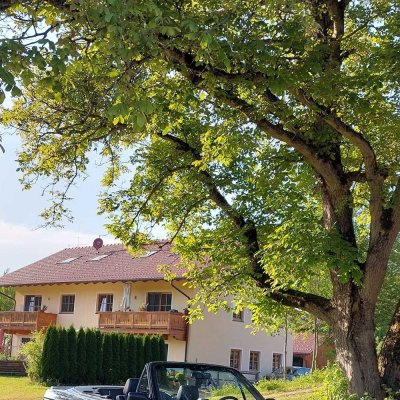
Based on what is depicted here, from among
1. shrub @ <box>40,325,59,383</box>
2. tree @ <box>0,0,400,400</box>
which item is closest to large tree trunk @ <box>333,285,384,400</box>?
tree @ <box>0,0,400,400</box>

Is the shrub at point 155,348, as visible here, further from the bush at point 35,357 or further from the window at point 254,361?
the window at point 254,361

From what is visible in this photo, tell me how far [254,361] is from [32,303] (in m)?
15.6

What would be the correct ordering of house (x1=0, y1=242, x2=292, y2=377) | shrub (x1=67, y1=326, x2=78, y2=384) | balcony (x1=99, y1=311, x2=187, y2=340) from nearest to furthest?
shrub (x1=67, y1=326, x2=78, y2=384)
balcony (x1=99, y1=311, x2=187, y2=340)
house (x1=0, y1=242, x2=292, y2=377)

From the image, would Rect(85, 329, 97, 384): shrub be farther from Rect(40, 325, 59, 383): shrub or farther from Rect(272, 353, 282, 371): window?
Rect(272, 353, 282, 371): window

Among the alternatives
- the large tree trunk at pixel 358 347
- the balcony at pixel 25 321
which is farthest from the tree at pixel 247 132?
the balcony at pixel 25 321

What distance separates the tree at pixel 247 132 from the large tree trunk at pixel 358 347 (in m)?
0.03

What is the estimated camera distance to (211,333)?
3666 cm

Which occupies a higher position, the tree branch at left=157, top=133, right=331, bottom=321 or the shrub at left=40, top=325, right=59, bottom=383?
the tree branch at left=157, top=133, right=331, bottom=321

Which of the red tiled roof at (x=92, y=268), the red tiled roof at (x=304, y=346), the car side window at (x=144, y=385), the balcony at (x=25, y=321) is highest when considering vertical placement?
the red tiled roof at (x=92, y=268)

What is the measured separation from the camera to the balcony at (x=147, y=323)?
3397 centimetres

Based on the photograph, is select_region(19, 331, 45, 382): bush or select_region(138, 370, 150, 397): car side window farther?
select_region(19, 331, 45, 382): bush

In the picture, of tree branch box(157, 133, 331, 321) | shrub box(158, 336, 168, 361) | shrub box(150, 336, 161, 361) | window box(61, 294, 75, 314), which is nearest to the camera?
tree branch box(157, 133, 331, 321)

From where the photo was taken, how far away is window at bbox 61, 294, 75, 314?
134 feet

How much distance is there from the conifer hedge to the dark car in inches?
816
